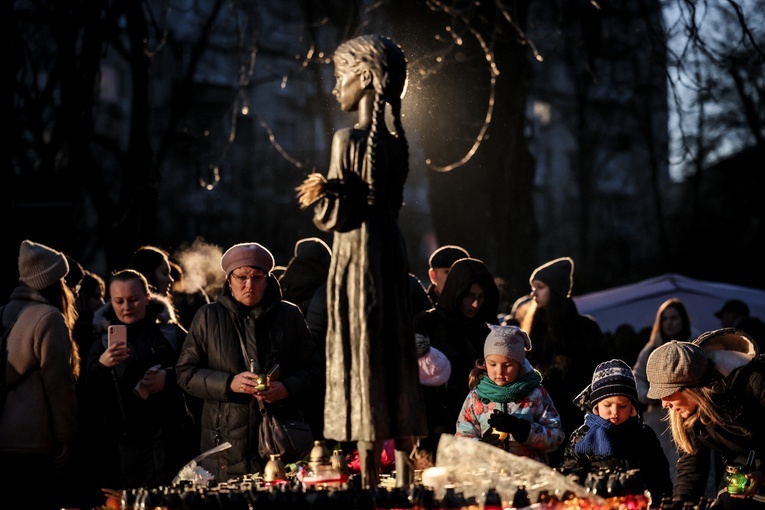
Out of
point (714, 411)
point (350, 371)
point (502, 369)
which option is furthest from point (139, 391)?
point (714, 411)

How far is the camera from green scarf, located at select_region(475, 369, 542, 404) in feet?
25.4

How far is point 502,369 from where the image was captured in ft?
25.6

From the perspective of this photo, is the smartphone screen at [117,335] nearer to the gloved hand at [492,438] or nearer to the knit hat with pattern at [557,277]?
the gloved hand at [492,438]

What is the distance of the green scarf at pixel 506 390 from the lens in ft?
25.4

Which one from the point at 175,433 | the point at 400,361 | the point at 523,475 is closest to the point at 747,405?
the point at 523,475

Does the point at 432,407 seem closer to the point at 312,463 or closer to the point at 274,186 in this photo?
the point at 312,463

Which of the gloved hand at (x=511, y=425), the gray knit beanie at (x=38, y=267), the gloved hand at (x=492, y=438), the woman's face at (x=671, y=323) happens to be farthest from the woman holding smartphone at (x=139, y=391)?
the woman's face at (x=671, y=323)

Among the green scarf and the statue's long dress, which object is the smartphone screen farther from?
the statue's long dress

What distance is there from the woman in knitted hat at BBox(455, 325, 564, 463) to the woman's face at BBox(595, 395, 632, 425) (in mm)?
323

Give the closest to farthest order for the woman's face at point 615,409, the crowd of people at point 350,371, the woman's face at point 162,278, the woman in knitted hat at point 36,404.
A: the crowd of people at point 350,371, the woman's face at point 615,409, the woman in knitted hat at point 36,404, the woman's face at point 162,278

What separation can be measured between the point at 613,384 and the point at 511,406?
2.09 feet

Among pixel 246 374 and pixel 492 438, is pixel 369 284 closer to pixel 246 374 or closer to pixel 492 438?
pixel 246 374

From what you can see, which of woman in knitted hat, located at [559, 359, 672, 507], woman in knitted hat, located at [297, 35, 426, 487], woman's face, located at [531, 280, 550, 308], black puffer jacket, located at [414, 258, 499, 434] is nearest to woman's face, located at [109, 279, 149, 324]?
black puffer jacket, located at [414, 258, 499, 434]

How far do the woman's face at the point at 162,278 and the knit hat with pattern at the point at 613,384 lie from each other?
3750 millimetres
